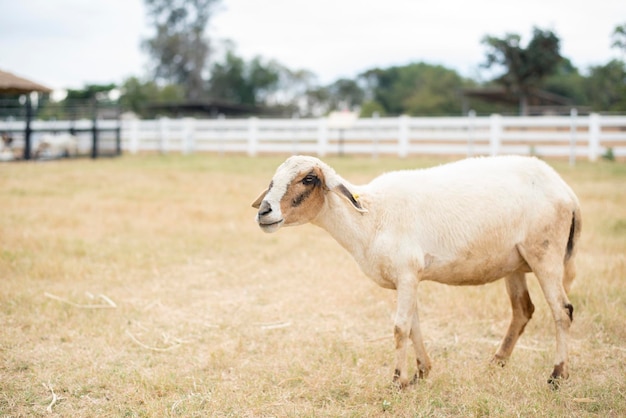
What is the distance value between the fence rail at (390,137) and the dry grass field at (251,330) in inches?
397

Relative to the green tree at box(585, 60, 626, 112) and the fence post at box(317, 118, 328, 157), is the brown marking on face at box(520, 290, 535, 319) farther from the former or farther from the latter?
the fence post at box(317, 118, 328, 157)

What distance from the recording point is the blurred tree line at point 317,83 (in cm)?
3094

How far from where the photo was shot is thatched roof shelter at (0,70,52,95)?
20.8 metres

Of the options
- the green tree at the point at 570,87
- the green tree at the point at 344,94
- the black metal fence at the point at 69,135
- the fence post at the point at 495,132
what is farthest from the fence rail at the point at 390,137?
the green tree at the point at 344,94

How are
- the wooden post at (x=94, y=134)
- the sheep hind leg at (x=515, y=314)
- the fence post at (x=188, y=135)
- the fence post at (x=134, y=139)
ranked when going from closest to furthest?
the sheep hind leg at (x=515, y=314)
the wooden post at (x=94, y=134)
the fence post at (x=188, y=135)
the fence post at (x=134, y=139)

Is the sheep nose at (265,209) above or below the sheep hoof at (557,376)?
above

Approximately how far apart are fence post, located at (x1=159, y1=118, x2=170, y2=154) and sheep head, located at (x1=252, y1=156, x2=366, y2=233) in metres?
24.8

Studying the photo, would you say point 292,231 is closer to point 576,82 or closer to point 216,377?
point 216,377

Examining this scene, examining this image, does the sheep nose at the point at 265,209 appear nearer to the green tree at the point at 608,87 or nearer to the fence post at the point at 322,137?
the green tree at the point at 608,87

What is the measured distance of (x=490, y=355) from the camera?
4.92 meters

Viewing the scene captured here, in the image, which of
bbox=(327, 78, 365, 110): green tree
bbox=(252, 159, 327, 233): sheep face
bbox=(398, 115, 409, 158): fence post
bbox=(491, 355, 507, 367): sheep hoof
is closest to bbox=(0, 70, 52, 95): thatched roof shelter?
bbox=(398, 115, 409, 158): fence post

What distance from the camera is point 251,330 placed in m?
5.50

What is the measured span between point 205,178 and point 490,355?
12.1m

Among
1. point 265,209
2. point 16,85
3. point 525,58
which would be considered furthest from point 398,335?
point 525,58
